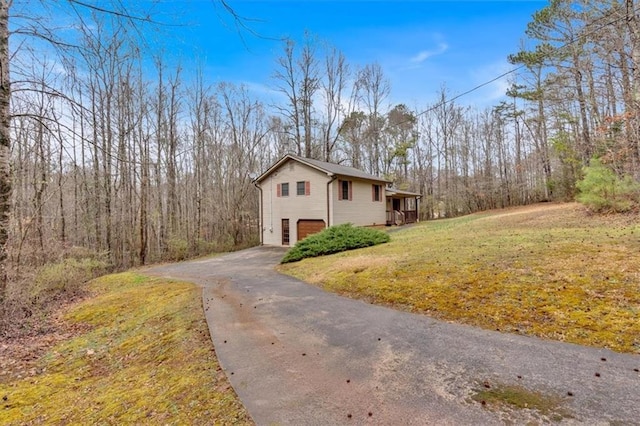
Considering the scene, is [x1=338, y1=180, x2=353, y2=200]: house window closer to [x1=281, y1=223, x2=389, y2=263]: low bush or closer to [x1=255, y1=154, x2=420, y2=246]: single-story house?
[x1=255, y1=154, x2=420, y2=246]: single-story house

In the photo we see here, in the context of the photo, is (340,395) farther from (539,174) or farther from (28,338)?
(539,174)

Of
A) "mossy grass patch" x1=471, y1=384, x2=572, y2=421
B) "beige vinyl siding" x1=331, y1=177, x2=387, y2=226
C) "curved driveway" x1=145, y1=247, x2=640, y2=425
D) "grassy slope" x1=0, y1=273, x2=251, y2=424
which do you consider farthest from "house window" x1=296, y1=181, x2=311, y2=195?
"mossy grass patch" x1=471, y1=384, x2=572, y2=421

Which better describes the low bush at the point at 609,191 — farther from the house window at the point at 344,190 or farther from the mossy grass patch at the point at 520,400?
the mossy grass patch at the point at 520,400

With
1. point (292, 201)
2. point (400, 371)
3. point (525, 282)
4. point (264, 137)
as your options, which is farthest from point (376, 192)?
point (400, 371)

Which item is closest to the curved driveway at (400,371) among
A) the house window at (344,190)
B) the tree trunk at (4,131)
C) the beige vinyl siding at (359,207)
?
the tree trunk at (4,131)

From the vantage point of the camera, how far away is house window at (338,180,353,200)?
58.9 ft

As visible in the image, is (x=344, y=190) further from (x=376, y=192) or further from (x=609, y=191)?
(x=609, y=191)

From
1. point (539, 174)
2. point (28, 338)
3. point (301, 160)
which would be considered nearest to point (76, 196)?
point (301, 160)

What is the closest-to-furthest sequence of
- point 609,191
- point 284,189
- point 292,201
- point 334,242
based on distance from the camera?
1. point 609,191
2. point 334,242
3. point 292,201
4. point 284,189

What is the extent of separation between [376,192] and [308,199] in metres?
6.15

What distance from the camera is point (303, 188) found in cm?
1825

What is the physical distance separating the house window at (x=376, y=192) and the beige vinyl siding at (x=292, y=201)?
525 cm

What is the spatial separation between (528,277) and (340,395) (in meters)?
4.48

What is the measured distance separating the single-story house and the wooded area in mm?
3232
